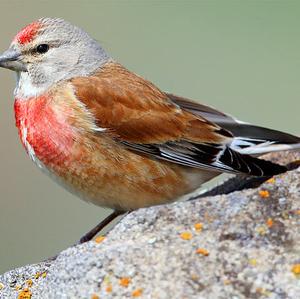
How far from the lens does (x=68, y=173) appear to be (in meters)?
5.09

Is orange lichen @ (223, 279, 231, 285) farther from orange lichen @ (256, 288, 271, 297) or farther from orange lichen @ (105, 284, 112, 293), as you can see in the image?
orange lichen @ (105, 284, 112, 293)

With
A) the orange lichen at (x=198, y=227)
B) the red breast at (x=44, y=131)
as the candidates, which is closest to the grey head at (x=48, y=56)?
the red breast at (x=44, y=131)

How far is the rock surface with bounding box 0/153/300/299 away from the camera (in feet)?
12.1

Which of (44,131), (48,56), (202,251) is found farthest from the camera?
(48,56)

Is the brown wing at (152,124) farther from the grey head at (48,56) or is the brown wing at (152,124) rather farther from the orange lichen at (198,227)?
the orange lichen at (198,227)

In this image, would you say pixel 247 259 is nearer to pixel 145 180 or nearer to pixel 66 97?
pixel 145 180

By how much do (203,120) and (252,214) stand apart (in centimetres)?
154

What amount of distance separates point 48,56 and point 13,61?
0.86 ft

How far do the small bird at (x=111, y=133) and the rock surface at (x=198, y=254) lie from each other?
74 centimetres

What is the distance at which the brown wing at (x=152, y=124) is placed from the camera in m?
5.28

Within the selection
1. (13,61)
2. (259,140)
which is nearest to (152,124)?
(259,140)

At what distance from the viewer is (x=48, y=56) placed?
5688 millimetres

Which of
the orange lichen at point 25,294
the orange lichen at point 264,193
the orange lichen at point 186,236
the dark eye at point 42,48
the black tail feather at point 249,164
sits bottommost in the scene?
the orange lichen at point 25,294

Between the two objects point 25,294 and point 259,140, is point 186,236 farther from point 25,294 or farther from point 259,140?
point 259,140
